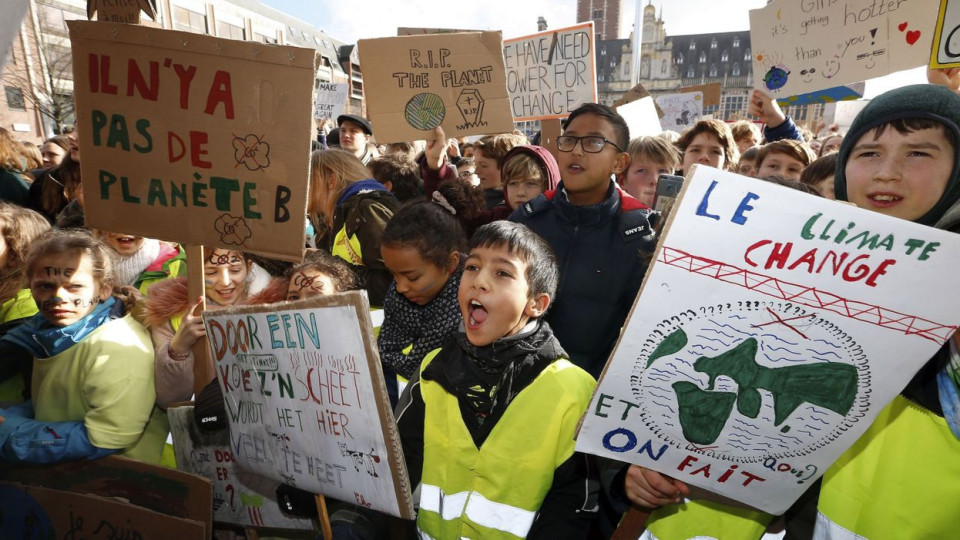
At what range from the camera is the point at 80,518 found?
188cm

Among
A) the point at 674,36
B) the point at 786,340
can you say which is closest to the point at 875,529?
the point at 786,340

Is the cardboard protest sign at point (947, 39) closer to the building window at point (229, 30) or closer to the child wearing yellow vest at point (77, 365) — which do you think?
the child wearing yellow vest at point (77, 365)

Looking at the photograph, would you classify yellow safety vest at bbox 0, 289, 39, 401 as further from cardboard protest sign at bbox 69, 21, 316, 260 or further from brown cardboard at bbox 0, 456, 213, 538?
cardboard protest sign at bbox 69, 21, 316, 260

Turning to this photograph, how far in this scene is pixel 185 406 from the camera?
1992mm

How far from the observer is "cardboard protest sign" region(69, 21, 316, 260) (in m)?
1.86

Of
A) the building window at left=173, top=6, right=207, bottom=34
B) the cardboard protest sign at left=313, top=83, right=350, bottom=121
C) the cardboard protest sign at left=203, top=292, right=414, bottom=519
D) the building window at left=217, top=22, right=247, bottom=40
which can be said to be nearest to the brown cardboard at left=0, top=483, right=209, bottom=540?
the cardboard protest sign at left=203, top=292, right=414, bottom=519

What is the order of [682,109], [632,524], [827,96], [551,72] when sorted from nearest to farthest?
1. [632,524]
2. [827,96]
3. [551,72]
4. [682,109]

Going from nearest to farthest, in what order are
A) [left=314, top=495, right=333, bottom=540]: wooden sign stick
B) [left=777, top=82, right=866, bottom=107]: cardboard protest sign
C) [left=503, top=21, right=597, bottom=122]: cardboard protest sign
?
[left=314, top=495, right=333, bottom=540]: wooden sign stick
[left=777, top=82, right=866, bottom=107]: cardboard protest sign
[left=503, top=21, right=597, bottom=122]: cardboard protest sign

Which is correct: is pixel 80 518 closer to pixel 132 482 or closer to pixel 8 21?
pixel 132 482

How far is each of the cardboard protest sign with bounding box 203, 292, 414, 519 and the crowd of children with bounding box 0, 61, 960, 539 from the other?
0.20 meters

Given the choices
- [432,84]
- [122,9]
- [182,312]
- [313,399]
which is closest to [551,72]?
[432,84]

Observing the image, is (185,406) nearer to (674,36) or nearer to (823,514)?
(823,514)

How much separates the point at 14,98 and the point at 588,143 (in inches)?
1156

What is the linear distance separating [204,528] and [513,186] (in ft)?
8.06
